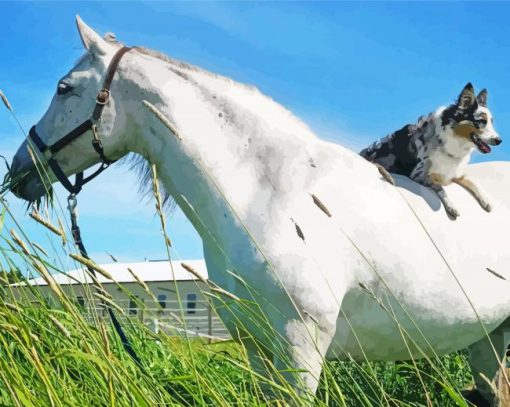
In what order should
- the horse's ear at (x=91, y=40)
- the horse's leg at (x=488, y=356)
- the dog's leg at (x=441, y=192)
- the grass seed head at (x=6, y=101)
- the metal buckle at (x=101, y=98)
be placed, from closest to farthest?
the grass seed head at (x=6, y=101), the metal buckle at (x=101, y=98), the horse's ear at (x=91, y=40), the dog's leg at (x=441, y=192), the horse's leg at (x=488, y=356)

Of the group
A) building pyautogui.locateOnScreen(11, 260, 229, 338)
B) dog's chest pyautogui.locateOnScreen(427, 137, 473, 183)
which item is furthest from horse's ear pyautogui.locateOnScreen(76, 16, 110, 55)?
dog's chest pyautogui.locateOnScreen(427, 137, 473, 183)

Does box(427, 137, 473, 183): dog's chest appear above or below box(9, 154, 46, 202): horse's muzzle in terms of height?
above

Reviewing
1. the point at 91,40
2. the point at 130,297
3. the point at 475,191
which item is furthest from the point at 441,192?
the point at 130,297

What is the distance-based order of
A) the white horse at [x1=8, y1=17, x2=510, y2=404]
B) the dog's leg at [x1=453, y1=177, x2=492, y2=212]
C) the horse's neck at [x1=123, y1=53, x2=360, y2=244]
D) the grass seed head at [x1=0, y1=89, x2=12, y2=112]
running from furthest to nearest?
the dog's leg at [x1=453, y1=177, x2=492, y2=212] < the horse's neck at [x1=123, y1=53, x2=360, y2=244] < the white horse at [x1=8, y1=17, x2=510, y2=404] < the grass seed head at [x1=0, y1=89, x2=12, y2=112]

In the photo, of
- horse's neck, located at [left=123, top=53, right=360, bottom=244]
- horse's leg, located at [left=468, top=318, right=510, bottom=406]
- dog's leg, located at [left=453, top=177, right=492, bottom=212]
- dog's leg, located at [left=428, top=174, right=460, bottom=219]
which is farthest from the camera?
horse's leg, located at [left=468, top=318, right=510, bottom=406]

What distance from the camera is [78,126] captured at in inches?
141

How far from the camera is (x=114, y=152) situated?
360 centimetres

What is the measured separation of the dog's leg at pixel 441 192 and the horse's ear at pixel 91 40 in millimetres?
→ 2081

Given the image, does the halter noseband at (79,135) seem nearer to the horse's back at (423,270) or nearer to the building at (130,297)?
the building at (130,297)

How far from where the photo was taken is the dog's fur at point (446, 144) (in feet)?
13.1

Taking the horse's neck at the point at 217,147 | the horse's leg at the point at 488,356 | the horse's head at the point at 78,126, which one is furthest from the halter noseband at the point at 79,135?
the horse's leg at the point at 488,356

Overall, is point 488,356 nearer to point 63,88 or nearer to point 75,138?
point 75,138

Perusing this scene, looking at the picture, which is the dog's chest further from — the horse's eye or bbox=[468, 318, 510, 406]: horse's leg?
the horse's eye

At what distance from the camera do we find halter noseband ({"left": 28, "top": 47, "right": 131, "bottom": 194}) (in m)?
3.51
